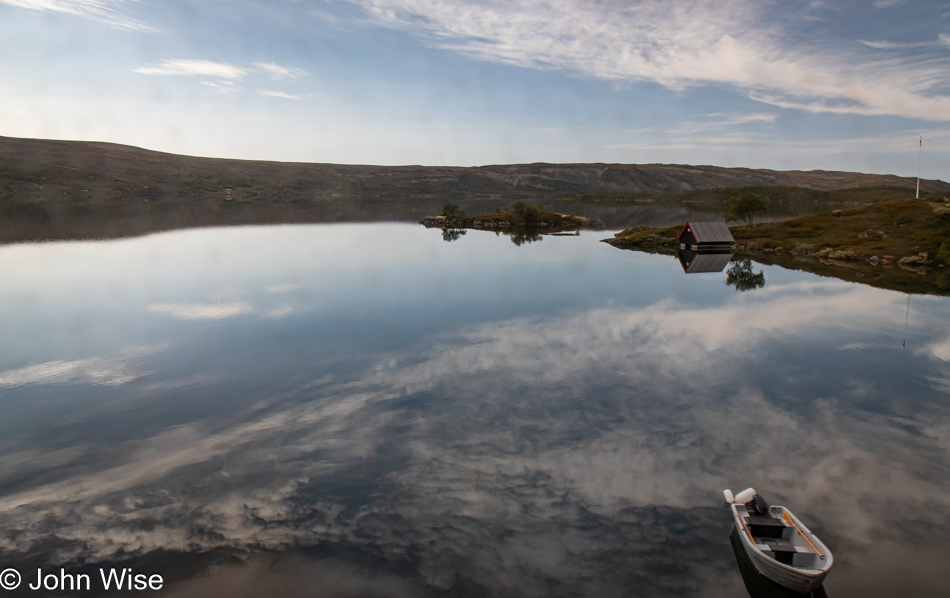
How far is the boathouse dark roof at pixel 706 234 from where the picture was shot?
75.6 metres

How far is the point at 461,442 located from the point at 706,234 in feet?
223

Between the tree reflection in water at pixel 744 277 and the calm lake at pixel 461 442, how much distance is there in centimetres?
902

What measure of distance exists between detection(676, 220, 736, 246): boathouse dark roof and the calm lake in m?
36.2

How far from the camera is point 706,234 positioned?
75.9 m

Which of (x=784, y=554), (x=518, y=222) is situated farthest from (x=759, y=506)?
(x=518, y=222)

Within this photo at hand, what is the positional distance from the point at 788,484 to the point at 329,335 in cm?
2403

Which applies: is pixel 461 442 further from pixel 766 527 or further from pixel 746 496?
pixel 766 527

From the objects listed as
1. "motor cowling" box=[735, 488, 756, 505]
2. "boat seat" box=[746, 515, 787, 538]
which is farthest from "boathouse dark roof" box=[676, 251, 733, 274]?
"boat seat" box=[746, 515, 787, 538]

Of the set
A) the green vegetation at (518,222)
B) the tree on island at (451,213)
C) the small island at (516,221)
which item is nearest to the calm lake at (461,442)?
the green vegetation at (518,222)

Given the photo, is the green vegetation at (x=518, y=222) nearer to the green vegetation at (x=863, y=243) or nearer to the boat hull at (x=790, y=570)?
the green vegetation at (x=863, y=243)

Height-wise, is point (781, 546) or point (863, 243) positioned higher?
point (863, 243)

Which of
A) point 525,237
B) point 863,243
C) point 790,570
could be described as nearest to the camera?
point 790,570

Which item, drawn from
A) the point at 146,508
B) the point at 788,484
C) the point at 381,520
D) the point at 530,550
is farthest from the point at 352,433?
the point at 788,484

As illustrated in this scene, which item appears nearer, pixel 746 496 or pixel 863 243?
pixel 746 496
